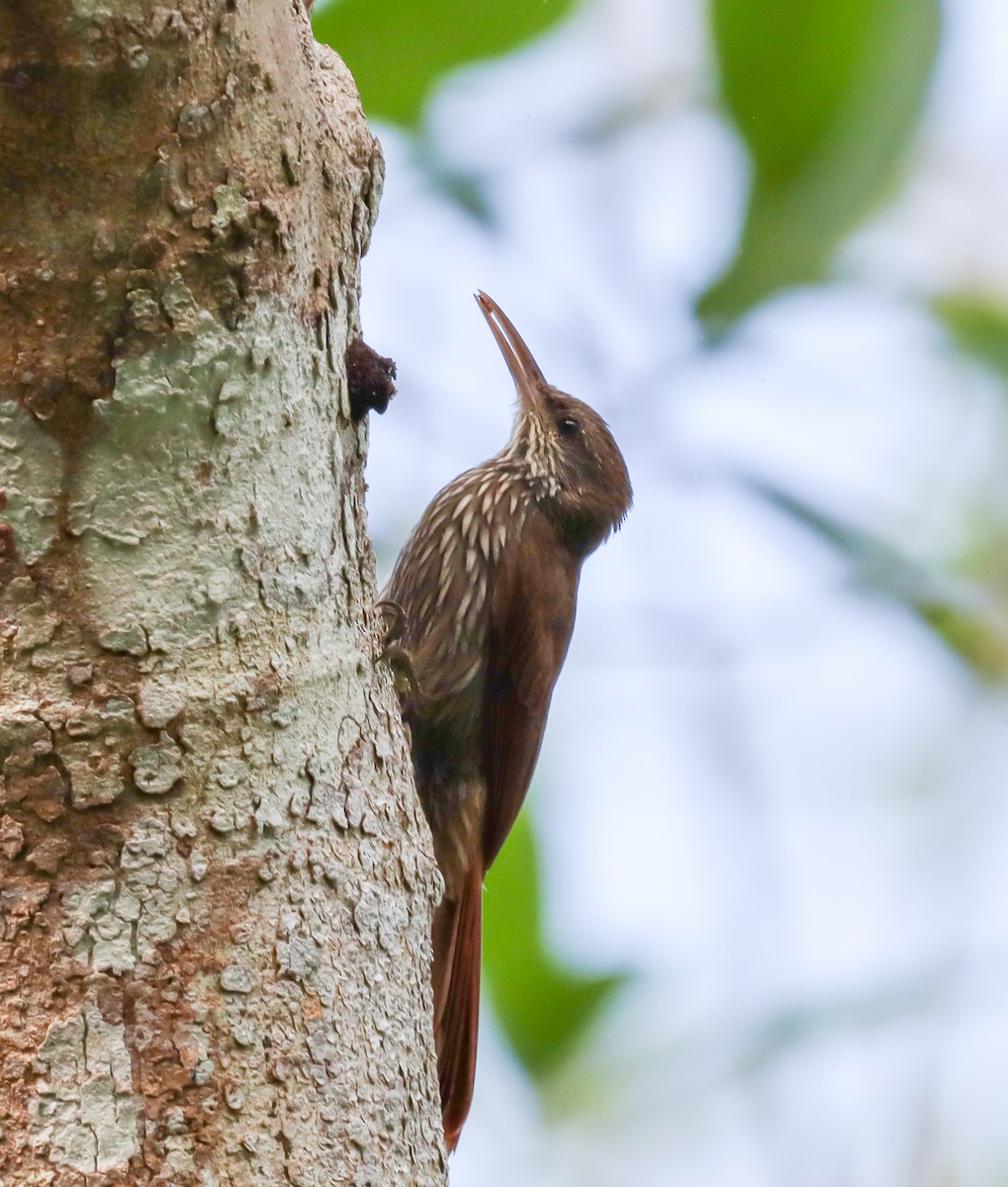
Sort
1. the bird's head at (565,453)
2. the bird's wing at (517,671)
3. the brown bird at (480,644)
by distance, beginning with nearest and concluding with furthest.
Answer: the brown bird at (480,644)
the bird's wing at (517,671)
the bird's head at (565,453)

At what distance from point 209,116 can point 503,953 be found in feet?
6.00

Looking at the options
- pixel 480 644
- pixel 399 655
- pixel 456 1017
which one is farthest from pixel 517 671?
pixel 456 1017

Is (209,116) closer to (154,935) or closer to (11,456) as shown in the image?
(11,456)

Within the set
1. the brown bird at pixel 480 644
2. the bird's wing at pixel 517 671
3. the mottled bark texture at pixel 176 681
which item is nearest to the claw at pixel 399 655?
the brown bird at pixel 480 644

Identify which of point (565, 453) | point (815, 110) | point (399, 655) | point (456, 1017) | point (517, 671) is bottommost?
point (456, 1017)

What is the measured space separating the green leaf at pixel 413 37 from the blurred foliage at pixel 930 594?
103cm

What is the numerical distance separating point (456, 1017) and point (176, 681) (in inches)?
53.4

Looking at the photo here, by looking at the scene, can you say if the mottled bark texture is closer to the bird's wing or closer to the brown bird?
the brown bird

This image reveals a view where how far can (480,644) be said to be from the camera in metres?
3.35

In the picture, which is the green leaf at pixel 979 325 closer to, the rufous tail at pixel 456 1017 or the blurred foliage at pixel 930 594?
the blurred foliage at pixel 930 594

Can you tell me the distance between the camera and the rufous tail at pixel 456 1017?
9.41ft

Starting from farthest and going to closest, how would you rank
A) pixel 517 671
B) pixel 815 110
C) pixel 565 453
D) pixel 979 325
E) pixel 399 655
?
pixel 565 453
pixel 517 671
pixel 979 325
pixel 399 655
pixel 815 110

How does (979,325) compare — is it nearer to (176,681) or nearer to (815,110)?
(815,110)

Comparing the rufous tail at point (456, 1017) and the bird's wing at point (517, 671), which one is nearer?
the rufous tail at point (456, 1017)
